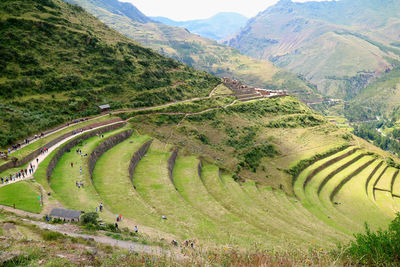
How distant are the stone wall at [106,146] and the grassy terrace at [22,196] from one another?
9.49m

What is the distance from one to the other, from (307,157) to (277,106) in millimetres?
33778

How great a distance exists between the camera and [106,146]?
5325 cm

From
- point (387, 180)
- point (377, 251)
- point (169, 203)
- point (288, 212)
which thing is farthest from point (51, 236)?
point (387, 180)

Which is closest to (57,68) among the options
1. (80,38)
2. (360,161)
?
(80,38)

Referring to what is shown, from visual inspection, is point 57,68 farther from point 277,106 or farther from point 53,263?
point 277,106

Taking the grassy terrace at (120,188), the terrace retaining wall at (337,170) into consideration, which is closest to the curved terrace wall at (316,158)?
the terrace retaining wall at (337,170)

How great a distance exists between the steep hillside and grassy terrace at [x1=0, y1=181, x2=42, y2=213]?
1447 cm

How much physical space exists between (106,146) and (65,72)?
96.7ft

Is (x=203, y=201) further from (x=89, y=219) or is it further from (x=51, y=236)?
(x=51, y=236)

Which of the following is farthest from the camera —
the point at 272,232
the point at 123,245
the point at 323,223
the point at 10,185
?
the point at 323,223

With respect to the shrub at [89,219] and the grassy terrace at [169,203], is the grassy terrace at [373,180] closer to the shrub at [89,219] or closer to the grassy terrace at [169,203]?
the grassy terrace at [169,203]

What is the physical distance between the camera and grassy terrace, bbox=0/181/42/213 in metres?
29.2

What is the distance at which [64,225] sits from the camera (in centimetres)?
2533

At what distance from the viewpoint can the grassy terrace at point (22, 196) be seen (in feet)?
95.9
